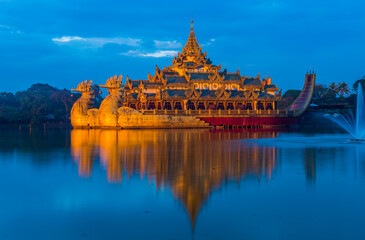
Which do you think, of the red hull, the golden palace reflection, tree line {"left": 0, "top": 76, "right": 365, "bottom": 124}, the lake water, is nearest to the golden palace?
the red hull

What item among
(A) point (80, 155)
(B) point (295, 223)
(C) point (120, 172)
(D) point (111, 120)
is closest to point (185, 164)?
(C) point (120, 172)

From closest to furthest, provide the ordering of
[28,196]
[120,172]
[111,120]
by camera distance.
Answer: [28,196] < [120,172] < [111,120]

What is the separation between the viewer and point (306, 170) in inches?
590

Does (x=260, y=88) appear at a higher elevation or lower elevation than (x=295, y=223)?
higher

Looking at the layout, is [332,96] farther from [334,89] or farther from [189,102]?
[189,102]

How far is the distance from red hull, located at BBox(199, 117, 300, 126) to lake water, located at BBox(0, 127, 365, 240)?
32.6 m

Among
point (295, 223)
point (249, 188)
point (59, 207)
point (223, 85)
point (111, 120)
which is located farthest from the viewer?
point (223, 85)

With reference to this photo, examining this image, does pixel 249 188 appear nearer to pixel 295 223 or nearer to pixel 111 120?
pixel 295 223

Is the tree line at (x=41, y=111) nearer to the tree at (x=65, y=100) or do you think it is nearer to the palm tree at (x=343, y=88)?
the tree at (x=65, y=100)

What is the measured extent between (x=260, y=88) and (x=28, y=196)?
5169 cm

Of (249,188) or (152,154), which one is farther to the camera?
(152,154)

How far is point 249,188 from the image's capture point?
11.7 m

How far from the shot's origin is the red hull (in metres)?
50.8

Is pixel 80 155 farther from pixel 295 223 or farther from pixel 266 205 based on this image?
pixel 295 223
